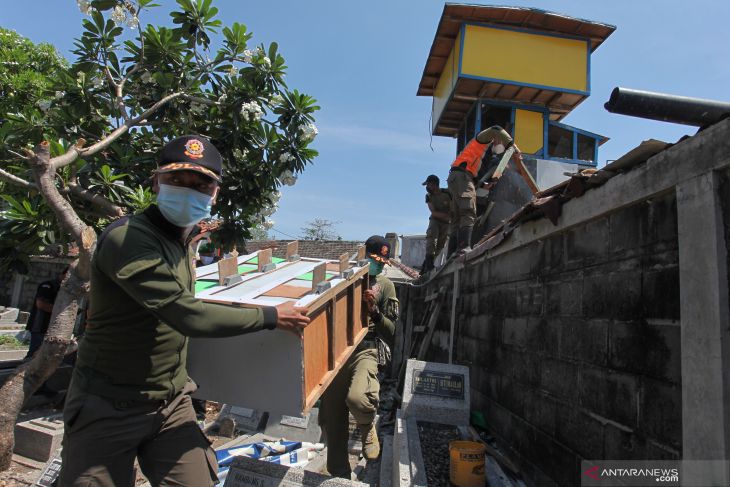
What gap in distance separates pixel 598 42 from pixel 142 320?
1337 cm

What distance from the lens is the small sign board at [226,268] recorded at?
290 centimetres

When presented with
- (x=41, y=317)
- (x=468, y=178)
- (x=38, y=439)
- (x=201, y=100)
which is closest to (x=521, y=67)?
(x=468, y=178)

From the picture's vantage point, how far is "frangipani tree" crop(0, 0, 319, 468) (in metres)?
4.04

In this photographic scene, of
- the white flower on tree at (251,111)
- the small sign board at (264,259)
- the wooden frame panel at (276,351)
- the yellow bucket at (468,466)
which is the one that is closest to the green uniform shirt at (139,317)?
the wooden frame panel at (276,351)

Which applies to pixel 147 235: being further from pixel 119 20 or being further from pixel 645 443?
pixel 119 20

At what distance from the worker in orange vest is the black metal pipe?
194 inches

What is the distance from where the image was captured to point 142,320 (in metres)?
2.03

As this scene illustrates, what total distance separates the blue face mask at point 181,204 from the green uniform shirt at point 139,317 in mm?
96

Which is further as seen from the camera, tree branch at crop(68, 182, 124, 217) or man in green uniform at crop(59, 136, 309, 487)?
tree branch at crop(68, 182, 124, 217)

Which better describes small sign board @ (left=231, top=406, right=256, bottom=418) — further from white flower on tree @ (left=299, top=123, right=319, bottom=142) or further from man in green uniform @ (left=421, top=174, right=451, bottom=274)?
man in green uniform @ (left=421, top=174, right=451, bottom=274)

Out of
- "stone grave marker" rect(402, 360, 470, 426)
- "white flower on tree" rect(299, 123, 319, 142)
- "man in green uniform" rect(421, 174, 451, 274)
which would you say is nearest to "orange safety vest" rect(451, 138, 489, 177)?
"man in green uniform" rect(421, 174, 451, 274)

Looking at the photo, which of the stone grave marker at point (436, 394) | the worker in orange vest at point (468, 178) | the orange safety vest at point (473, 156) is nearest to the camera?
the stone grave marker at point (436, 394)

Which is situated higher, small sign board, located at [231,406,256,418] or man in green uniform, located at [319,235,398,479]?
man in green uniform, located at [319,235,398,479]

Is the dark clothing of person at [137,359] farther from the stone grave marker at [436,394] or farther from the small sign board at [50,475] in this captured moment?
the stone grave marker at [436,394]
